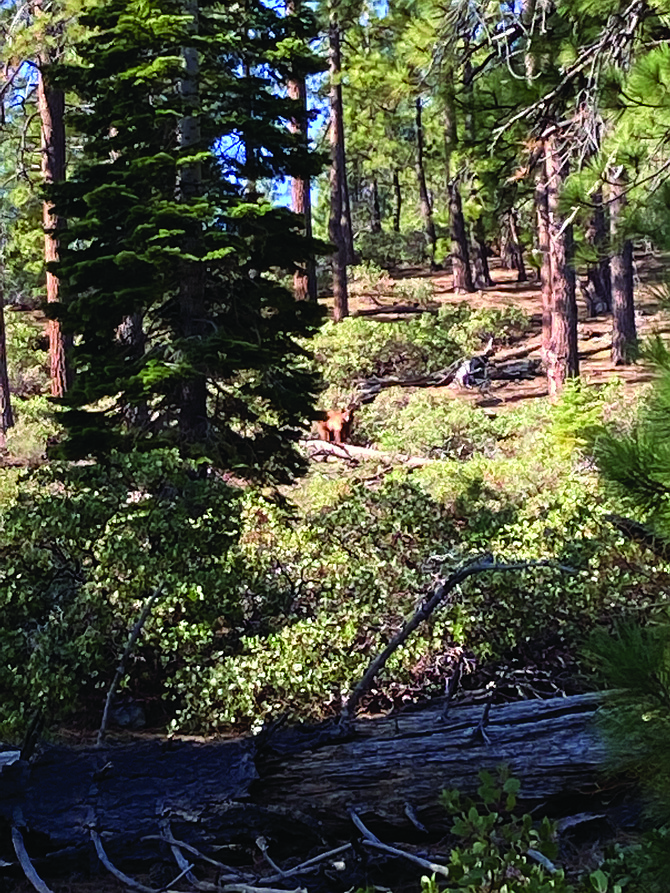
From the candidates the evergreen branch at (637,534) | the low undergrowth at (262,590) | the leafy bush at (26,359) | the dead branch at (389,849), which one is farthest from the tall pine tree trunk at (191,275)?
the leafy bush at (26,359)

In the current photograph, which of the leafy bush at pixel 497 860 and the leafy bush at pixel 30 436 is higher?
the leafy bush at pixel 30 436

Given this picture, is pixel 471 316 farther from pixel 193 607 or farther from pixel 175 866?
pixel 175 866

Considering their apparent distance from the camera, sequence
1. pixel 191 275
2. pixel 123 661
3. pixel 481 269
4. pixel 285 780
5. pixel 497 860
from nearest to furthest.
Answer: pixel 497 860, pixel 285 780, pixel 123 661, pixel 191 275, pixel 481 269

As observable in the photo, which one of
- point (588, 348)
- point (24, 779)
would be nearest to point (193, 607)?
point (24, 779)

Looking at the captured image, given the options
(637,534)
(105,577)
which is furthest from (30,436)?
(637,534)

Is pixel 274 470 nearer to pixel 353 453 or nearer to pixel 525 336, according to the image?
pixel 353 453

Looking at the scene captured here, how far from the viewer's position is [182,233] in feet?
22.2

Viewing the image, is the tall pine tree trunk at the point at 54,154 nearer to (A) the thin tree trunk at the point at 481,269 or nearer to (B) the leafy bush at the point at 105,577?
(B) the leafy bush at the point at 105,577

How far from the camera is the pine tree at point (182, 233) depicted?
22.8 ft

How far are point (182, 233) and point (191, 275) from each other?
2.56 ft

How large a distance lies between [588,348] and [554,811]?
653 inches

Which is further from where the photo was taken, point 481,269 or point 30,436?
point 481,269

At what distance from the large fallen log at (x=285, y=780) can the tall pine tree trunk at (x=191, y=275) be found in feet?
12.2

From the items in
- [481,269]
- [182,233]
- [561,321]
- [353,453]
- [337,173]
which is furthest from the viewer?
[481,269]
